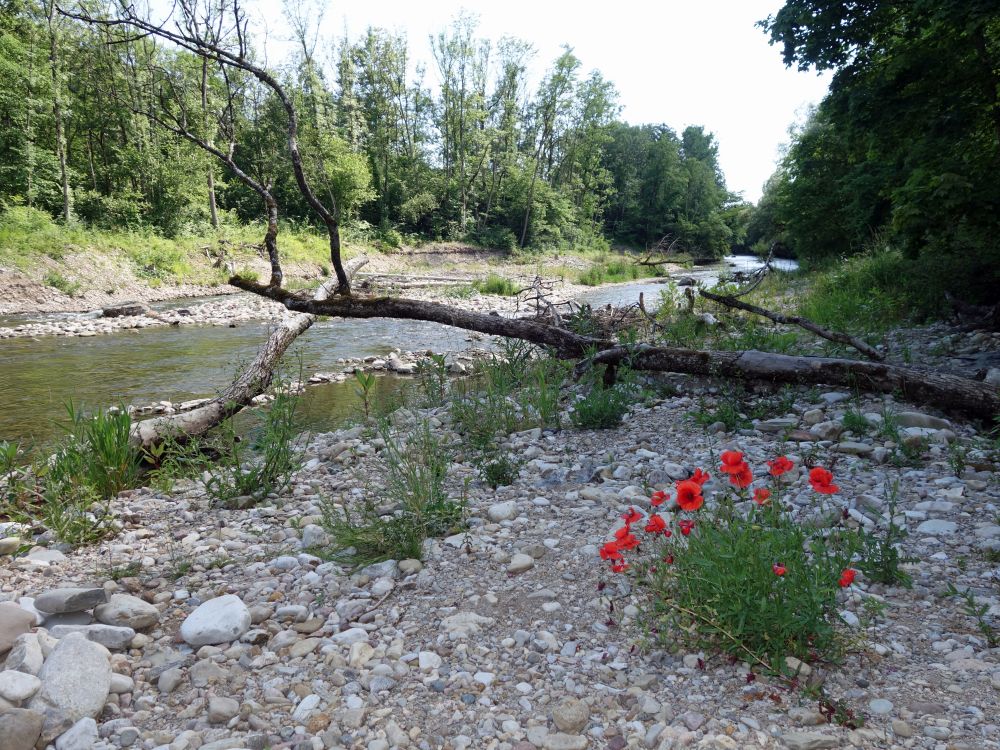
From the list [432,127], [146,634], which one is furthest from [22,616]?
[432,127]

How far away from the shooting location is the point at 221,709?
2.20 metres

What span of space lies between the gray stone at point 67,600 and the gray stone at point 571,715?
233cm

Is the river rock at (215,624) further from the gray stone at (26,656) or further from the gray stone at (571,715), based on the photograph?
the gray stone at (571,715)

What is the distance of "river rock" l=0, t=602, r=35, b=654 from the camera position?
2.43m

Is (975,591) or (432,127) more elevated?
(432,127)

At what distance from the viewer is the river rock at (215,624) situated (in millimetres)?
2680

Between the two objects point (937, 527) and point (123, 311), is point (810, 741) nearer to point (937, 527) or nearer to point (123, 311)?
point (937, 527)

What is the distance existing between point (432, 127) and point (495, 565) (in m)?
50.3

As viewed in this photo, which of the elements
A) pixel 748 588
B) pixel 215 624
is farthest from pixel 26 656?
pixel 748 588

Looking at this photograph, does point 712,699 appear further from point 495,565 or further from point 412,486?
point 412,486

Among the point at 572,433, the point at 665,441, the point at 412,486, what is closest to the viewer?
the point at 412,486

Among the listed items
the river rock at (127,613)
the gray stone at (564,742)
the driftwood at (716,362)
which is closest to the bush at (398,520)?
the river rock at (127,613)

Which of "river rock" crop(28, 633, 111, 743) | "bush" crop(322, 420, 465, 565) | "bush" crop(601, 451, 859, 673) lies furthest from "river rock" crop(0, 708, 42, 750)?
"bush" crop(601, 451, 859, 673)

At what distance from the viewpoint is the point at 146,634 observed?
279cm
